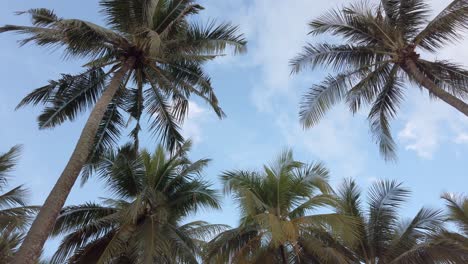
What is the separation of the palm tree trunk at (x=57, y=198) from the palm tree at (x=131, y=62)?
0.04m

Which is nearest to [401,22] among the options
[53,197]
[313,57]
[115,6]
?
[313,57]

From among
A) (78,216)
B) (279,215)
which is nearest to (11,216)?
(78,216)

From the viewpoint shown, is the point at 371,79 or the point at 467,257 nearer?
the point at 467,257

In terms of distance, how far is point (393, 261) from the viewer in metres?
14.2

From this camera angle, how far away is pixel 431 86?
1212 centimetres

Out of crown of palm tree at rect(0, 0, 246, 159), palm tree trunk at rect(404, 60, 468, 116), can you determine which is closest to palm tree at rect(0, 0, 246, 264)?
crown of palm tree at rect(0, 0, 246, 159)

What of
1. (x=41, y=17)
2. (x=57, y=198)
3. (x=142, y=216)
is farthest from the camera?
(x=142, y=216)

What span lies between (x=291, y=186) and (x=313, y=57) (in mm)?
4333

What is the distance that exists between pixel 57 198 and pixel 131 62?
16.1 ft

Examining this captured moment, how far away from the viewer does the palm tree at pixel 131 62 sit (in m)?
11.6

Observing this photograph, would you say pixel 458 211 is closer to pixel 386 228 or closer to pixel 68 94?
pixel 386 228

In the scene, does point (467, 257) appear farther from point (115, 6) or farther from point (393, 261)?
point (115, 6)

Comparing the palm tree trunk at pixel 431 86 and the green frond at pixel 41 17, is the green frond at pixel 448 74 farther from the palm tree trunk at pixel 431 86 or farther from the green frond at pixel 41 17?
the green frond at pixel 41 17

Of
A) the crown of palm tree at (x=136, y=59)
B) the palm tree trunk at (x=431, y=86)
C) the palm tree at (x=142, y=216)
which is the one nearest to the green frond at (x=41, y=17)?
the crown of palm tree at (x=136, y=59)
